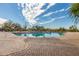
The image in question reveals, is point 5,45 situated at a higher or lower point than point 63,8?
lower

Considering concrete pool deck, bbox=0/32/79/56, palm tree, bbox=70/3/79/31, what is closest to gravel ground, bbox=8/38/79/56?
concrete pool deck, bbox=0/32/79/56

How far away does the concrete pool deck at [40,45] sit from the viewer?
4531mm

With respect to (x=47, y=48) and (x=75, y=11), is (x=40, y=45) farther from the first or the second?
(x=75, y=11)

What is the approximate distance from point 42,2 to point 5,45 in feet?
1.49

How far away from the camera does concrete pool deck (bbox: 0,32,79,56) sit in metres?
4.53

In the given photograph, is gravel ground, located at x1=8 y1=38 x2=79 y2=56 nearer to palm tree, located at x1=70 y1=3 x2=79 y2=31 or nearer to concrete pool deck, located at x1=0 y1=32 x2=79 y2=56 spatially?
→ concrete pool deck, located at x1=0 y1=32 x2=79 y2=56

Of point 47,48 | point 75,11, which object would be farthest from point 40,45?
point 75,11

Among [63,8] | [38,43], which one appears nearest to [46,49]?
[38,43]

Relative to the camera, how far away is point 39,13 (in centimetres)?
454

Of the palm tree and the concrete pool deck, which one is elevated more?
the palm tree

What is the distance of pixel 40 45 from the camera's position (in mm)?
4539

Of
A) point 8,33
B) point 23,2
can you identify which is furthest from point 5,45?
point 23,2

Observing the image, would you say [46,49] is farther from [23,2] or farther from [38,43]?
[23,2]

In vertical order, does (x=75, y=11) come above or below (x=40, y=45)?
above
